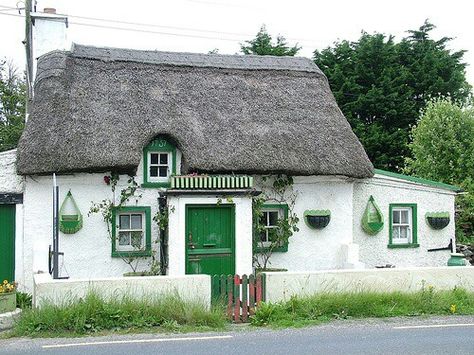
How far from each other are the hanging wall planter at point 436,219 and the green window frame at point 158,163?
6.67 m

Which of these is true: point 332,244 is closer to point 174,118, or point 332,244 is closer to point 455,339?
point 174,118

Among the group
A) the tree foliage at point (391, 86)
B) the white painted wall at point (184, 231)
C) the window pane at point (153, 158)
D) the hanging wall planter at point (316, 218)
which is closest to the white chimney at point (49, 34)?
the window pane at point (153, 158)

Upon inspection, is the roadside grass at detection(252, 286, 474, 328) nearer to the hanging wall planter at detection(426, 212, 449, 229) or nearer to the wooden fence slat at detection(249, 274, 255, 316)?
the wooden fence slat at detection(249, 274, 255, 316)

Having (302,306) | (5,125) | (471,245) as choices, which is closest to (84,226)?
(302,306)

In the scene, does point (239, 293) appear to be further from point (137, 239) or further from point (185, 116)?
point (185, 116)

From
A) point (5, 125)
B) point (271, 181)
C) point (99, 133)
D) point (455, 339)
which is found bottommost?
point (455, 339)

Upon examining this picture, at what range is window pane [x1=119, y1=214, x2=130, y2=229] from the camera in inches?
563

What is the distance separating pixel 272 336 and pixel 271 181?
19.1 feet

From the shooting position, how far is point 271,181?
1509 centimetres

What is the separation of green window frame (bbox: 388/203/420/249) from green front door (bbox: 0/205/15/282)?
8.85 metres

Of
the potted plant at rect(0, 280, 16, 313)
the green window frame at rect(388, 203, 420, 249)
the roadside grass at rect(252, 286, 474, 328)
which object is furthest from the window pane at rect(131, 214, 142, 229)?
the green window frame at rect(388, 203, 420, 249)

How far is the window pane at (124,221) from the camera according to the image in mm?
14305

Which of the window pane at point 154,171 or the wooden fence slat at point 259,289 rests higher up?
the window pane at point 154,171

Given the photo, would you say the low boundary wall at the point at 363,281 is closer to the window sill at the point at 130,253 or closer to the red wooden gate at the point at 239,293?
the red wooden gate at the point at 239,293
